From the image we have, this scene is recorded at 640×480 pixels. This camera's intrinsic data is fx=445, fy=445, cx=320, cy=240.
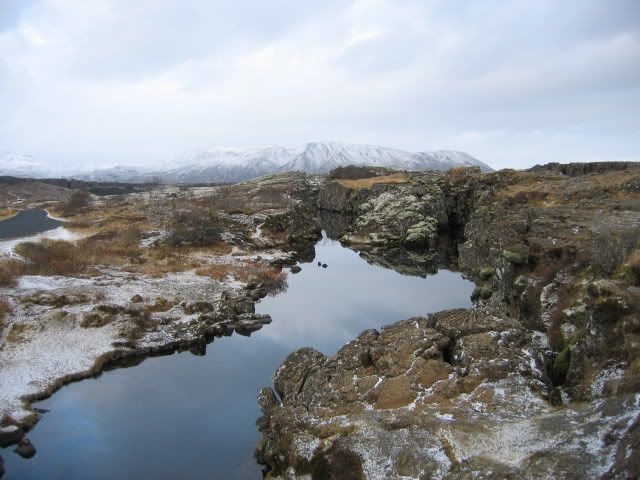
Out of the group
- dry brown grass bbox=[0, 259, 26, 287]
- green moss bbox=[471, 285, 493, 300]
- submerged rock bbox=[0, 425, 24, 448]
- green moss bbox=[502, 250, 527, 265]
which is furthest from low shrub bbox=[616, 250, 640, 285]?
dry brown grass bbox=[0, 259, 26, 287]

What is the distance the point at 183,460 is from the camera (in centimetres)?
1702

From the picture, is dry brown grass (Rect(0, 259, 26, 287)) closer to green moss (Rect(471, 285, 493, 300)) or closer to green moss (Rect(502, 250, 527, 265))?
green moss (Rect(471, 285, 493, 300))

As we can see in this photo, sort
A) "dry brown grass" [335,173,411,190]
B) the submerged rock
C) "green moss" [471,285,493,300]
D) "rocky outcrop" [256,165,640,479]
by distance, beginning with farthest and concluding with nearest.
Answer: "dry brown grass" [335,173,411,190] → "green moss" [471,285,493,300] → the submerged rock → "rocky outcrop" [256,165,640,479]

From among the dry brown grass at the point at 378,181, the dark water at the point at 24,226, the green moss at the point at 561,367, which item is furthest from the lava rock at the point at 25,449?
the dry brown grass at the point at 378,181

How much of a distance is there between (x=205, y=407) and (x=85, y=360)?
8.19 metres

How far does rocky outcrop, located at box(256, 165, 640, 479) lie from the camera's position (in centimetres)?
1179

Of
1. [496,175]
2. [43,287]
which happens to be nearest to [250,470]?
[43,287]

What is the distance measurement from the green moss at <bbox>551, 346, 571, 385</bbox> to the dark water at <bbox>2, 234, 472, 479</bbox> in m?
11.9

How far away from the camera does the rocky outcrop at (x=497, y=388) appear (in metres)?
11.8

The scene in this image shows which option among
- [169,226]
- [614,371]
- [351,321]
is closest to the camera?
[614,371]

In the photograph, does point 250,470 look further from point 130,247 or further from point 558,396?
point 130,247

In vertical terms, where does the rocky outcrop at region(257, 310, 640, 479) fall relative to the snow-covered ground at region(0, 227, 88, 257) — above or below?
below

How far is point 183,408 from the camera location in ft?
68.0

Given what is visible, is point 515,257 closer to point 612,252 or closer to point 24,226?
point 612,252
